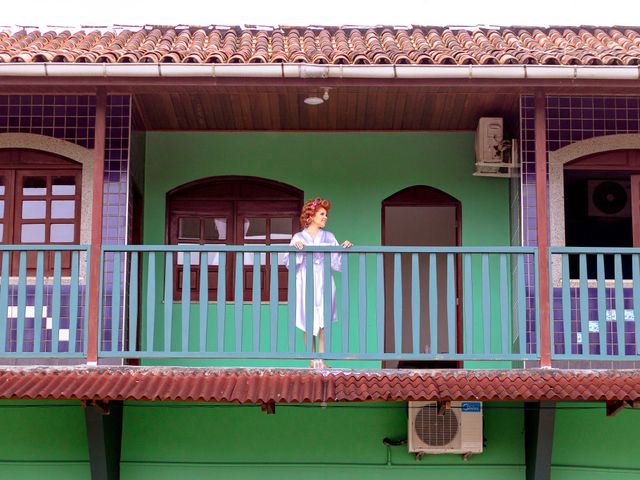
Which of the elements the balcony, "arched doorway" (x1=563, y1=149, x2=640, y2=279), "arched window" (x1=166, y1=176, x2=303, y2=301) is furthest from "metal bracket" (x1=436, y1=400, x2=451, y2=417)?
"arched window" (x1=166, y1=176, x2=303, y2=301)

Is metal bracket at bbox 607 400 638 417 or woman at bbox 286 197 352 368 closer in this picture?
metal bracket at bbox 607 400 638 417

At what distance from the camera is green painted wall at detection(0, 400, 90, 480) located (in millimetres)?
11750

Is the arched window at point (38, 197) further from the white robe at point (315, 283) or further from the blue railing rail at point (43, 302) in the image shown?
the white robe at point (315, 283)

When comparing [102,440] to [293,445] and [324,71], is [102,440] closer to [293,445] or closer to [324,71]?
[293,445]

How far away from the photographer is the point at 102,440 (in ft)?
37.2

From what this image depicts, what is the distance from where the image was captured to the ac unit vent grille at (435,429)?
38.3ft

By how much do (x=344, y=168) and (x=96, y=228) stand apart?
10.9 feet

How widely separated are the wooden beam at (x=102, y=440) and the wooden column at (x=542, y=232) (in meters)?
4.01

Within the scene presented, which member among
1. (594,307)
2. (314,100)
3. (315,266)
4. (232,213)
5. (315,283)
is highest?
(314,100)

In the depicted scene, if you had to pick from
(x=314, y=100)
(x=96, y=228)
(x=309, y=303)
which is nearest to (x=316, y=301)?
(x=309, y=303)

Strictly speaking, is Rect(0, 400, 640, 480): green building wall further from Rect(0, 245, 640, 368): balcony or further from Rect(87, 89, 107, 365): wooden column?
Rect(87, 89, 107, 365): wooden column

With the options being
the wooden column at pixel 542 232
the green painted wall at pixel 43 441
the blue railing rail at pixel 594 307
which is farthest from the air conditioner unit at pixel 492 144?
the green painted wall at pixel 43 441

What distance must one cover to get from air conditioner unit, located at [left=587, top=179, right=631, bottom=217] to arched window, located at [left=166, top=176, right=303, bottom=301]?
10.2 ft

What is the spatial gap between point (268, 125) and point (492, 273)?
9.51ft
